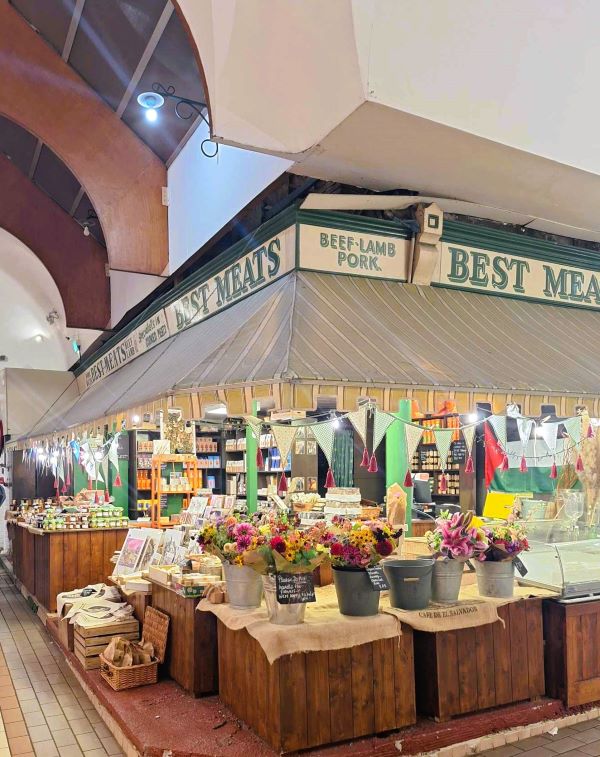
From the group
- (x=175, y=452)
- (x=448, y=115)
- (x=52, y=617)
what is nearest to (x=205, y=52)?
(x=448, y=115)

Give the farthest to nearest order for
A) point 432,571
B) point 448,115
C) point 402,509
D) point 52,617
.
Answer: point 52,617, point 402,509, point 432,571, point 448,115

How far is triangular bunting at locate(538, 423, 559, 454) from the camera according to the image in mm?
8229

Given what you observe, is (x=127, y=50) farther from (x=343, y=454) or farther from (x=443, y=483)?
(x=443, y=483)

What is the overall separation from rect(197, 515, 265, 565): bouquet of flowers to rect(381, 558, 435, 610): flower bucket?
0.88 metres

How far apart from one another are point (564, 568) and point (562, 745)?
1130mm

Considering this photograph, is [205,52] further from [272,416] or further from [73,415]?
[73,415]

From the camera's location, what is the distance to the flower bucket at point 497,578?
15.3 ft

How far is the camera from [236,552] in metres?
4.26

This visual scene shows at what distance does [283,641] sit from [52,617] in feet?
15.2

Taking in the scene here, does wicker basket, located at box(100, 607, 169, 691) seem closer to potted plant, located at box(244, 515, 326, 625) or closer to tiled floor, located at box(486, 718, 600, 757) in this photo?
potted plant, located at box(244, 515, 326, 625)

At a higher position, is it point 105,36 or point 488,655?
point 105,36

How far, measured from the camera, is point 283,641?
385 cm

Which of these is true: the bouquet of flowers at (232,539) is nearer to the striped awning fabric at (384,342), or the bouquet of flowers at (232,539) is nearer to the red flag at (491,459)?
the striped awning fabric at (384,342)

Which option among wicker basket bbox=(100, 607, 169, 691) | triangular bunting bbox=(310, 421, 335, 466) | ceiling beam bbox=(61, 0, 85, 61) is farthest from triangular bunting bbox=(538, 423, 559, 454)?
ceiling beam bbox=(61, 0, 85, 61)
